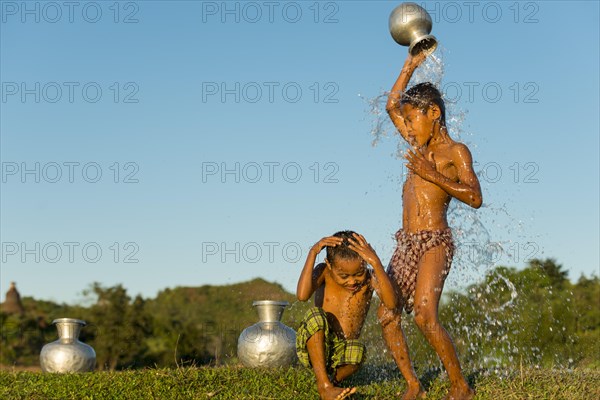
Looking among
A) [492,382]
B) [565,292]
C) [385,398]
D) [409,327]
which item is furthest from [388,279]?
[565,292]

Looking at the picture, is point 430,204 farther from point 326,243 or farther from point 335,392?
point 335,392

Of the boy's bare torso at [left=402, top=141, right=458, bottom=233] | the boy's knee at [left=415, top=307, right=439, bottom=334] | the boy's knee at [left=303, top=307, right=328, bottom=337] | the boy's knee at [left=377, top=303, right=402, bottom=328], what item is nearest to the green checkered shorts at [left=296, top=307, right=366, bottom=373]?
the boy's knee at [left=303, top=307, right=328, bottom=337]

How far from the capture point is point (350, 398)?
18.0 ft

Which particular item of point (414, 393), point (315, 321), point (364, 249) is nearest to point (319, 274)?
point (315, 321)

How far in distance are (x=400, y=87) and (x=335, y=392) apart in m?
2.47

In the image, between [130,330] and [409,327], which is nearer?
[409,327]

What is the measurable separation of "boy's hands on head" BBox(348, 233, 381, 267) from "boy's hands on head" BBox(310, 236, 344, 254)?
0.08 metres

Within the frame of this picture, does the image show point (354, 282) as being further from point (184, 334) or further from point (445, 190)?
point (184, 334)

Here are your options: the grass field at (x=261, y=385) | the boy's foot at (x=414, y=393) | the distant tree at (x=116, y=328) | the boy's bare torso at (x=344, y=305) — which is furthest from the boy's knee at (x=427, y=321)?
the distant tree at (x=116, y=328)

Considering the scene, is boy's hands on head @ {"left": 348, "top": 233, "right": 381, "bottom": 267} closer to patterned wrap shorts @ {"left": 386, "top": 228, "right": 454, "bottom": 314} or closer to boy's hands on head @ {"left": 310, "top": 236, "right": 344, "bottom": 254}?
boy's hands on head @ {"left": 310, "top": 236, "right": 344, "bottom": 254}

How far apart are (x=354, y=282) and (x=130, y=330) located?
12618mm

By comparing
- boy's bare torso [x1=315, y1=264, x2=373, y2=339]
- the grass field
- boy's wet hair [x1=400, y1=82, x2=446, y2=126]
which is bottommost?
the grass field

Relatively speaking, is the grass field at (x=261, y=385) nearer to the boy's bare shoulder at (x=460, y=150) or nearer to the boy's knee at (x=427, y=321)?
the boy's knee at (x=427, y=321)

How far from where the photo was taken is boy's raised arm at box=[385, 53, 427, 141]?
612 centimetres
